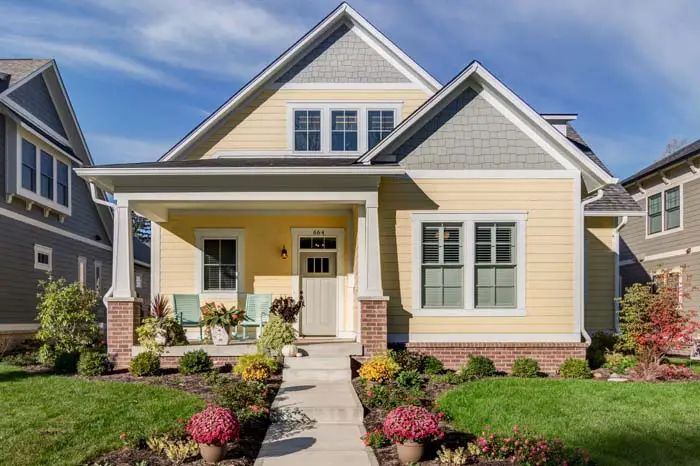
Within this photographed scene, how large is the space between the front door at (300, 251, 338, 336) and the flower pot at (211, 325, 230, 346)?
2503 mm

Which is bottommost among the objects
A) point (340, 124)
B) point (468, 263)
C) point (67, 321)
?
point (67, 321)

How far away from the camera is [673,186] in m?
18.5

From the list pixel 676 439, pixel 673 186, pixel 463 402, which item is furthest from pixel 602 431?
pixel 673 186

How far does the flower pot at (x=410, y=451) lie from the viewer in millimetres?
6012

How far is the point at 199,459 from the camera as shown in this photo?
5.98 m

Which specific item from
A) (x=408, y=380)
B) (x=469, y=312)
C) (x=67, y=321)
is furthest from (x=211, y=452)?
(x=67, y=321)

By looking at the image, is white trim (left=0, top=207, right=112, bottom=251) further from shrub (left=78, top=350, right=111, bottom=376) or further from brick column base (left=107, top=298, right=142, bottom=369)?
shrub (left=78, top=350, right=111, bottom=376)

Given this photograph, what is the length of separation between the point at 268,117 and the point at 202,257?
3.52 metres

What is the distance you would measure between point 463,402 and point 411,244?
12.6 feet

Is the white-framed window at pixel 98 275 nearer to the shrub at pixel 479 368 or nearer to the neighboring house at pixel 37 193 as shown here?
the neighboring house at pixel 37 193

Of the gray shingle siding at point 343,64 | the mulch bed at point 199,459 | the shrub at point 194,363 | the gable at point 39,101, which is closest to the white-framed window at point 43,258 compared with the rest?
the gable at point 39,101

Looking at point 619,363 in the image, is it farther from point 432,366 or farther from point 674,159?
point 674,159

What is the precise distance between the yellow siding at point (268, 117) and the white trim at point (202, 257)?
175cm

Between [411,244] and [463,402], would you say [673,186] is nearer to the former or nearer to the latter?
[411,244]
